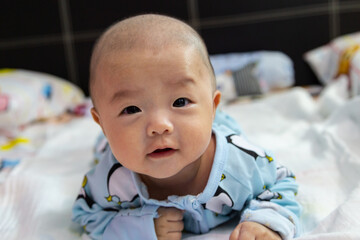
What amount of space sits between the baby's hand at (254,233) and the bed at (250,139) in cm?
7

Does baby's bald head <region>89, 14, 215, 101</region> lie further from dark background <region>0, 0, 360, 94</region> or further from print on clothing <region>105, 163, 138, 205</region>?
dark background <region>0, 0, 360, 94</region>

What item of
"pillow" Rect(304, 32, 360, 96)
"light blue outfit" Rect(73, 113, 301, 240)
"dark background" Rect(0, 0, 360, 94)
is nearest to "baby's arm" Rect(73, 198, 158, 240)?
"light blue outfit" Rect(73, 113, 301, 240)

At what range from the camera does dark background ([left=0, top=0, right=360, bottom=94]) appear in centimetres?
271

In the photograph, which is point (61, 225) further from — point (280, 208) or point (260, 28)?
point (260, 28)

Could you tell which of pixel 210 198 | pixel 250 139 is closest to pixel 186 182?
pixel 210 198

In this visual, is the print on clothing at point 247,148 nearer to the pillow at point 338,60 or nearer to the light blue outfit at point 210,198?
the light blue outfit at point 210,198

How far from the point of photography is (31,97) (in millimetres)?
2270

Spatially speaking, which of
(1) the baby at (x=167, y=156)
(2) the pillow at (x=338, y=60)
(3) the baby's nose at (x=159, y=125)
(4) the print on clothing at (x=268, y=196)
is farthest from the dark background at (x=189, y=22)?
(3) the baby's nose at (x=159, y=125)

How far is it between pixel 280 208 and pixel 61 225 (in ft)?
1.79

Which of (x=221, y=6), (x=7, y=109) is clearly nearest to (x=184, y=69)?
(x=7, y=109)

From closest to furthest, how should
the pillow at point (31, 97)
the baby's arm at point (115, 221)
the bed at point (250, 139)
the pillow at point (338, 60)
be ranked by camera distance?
the baby's arm at point (115, 221) < the bed at point (250, 139) < the pillow at point (31, 97) < the pillow at point (338, 60)

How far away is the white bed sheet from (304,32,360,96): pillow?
0.70 feet

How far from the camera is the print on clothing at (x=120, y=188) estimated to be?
3.33ft

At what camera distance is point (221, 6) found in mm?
2736
